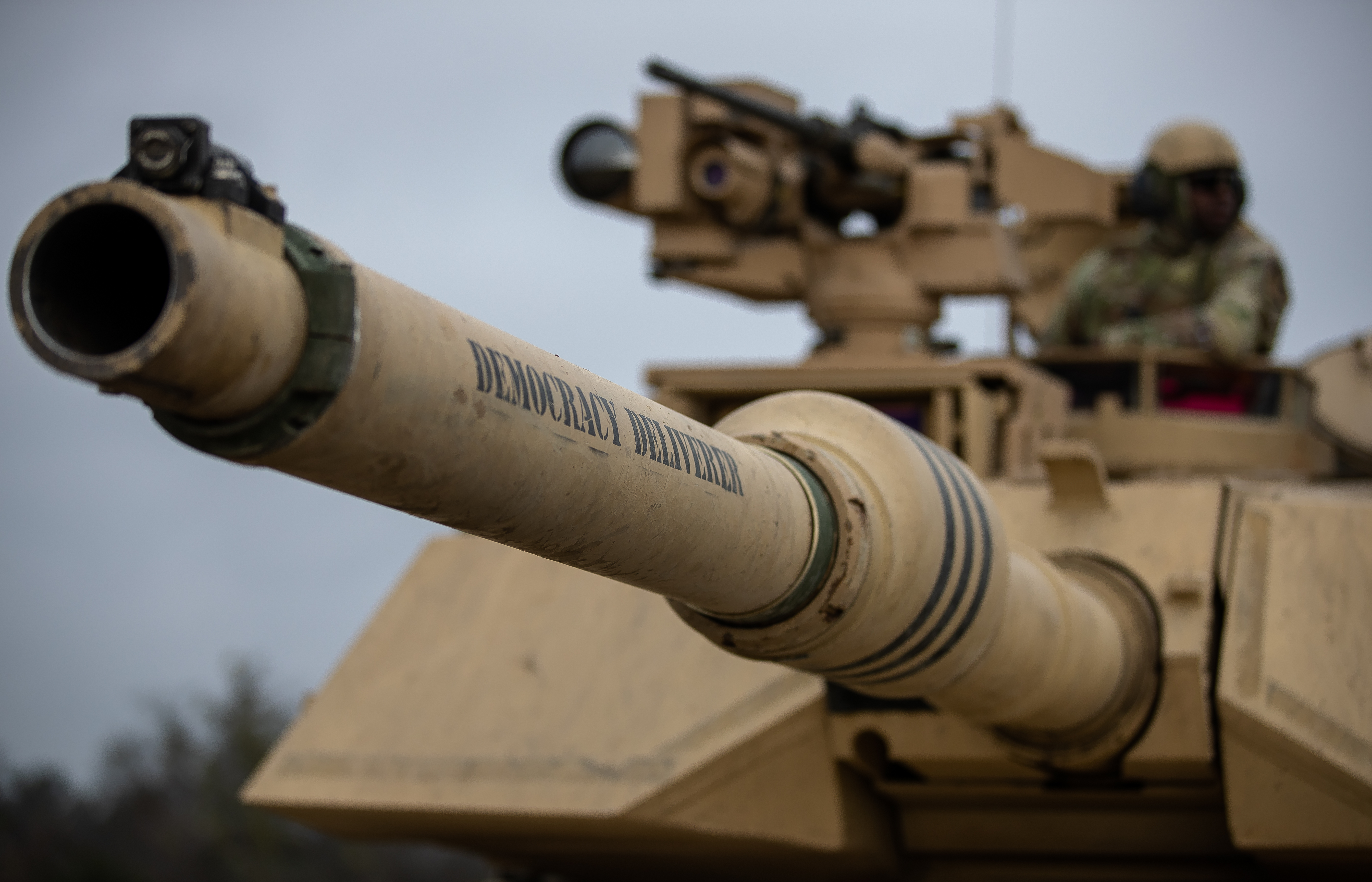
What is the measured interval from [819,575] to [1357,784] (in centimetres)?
193

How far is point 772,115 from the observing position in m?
6.72

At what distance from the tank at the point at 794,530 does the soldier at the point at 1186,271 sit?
21 centimetres

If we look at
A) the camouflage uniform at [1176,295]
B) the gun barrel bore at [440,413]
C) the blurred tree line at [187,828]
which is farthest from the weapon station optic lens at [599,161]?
the blurred tree line at [187,828]

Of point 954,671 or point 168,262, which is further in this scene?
point 954,671

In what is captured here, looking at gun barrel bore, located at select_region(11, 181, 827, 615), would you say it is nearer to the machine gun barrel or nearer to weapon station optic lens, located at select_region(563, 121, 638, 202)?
the machine gun barrel

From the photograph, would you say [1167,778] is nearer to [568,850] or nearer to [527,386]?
[568,850]

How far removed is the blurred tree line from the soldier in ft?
48.0

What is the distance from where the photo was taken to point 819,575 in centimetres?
309

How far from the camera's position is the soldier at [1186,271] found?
6805 millimetres

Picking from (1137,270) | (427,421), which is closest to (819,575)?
(427,421)

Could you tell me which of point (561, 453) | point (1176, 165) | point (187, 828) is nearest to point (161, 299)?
point (561, 453)

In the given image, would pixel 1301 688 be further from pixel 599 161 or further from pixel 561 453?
pixel 599 161

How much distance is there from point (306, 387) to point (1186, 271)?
5980mm

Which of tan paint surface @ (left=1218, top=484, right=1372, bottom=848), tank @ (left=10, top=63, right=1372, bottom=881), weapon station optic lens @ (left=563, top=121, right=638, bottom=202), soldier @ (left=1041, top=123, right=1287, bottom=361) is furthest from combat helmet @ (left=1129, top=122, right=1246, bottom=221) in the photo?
tan paint surface @ (left=1218, top=484, right=1372, bottom=848)
